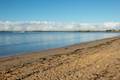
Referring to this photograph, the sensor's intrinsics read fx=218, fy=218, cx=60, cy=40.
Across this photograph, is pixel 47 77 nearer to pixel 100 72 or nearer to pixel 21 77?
pixel 21 77

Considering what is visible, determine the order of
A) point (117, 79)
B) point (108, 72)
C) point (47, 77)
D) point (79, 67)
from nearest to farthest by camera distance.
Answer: point (117, 79) < point (47, 77) < point (108, 72) < point (79, 67)

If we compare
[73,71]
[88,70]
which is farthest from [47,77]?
[88,70]

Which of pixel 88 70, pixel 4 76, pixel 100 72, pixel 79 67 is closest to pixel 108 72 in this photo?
pixel 100 72

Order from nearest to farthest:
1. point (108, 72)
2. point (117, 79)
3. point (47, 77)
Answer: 1. point (117, 79)
2. point (47, 77)
3. point (108, 72)

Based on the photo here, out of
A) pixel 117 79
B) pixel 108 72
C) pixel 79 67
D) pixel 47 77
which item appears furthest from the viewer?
pixel 79 67

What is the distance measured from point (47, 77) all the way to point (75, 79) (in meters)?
1.40

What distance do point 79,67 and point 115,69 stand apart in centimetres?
206

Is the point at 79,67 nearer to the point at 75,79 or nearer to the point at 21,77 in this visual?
the point at 75,79

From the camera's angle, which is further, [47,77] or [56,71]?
[56,71]

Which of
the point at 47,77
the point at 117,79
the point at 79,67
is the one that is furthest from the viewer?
the point at 79,67

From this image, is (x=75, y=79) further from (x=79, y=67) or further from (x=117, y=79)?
(x=79, y=67)

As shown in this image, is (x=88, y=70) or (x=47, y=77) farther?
(x=88, y=70)

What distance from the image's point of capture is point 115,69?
11.7 metres

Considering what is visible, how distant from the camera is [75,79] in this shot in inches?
389
